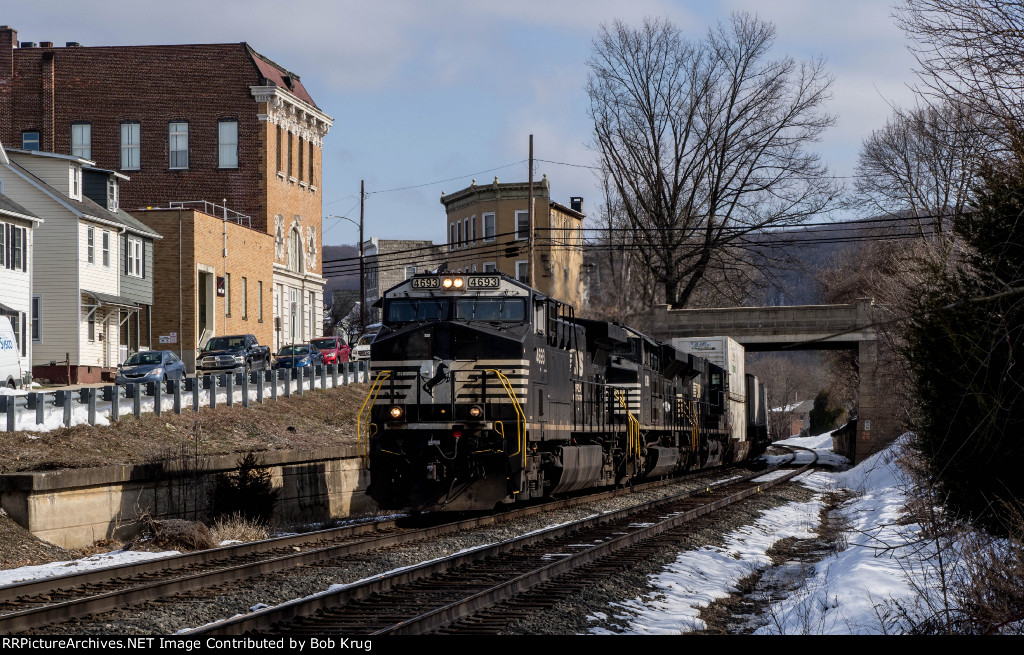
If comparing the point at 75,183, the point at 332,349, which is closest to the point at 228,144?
the point at 75,183

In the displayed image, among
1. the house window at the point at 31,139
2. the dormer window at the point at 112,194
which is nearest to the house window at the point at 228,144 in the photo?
the dormer window at the point at 112,194

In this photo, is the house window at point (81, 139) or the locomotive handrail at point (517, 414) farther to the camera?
the house window at point (81, 139)

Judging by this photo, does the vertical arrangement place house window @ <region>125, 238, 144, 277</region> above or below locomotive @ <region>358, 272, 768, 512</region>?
above

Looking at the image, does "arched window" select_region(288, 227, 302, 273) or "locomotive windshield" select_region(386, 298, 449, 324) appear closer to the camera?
"locomotive windshield" select_region(386, 298, 449, 324)

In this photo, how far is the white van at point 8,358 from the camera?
1188 inches

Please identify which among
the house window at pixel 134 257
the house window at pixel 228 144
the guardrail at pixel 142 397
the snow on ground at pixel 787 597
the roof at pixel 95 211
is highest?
the house window at pixel 228 144

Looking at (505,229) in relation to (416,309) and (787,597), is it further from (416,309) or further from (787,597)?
(787,597)

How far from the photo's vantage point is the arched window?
6347 centimetres

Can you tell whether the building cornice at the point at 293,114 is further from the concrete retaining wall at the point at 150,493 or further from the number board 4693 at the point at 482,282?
the number board 4693 at the point at 482,282

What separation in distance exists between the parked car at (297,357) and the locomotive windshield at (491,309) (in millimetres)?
28592

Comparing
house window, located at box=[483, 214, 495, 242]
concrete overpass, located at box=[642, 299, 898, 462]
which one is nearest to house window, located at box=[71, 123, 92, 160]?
house window, located at box=[483, 214, 495, 242]

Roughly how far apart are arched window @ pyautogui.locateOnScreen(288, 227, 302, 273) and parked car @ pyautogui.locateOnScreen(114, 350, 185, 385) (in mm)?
23584

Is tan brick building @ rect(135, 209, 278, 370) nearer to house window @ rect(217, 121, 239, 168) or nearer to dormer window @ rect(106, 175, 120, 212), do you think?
dormer window @ rect(106, 175, 120, 212)

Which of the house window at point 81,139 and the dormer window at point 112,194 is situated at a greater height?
the house window at point 81,139
